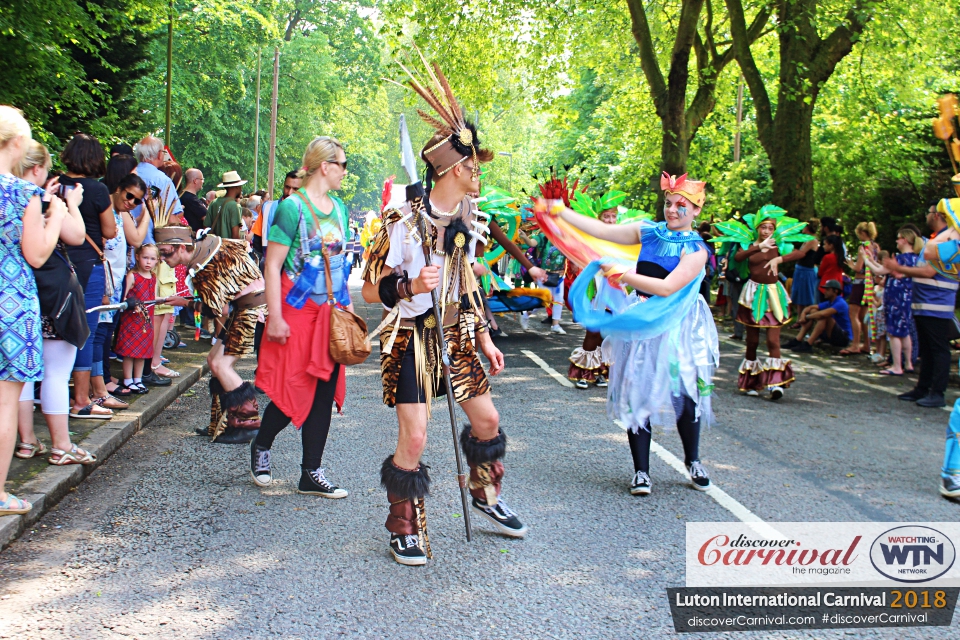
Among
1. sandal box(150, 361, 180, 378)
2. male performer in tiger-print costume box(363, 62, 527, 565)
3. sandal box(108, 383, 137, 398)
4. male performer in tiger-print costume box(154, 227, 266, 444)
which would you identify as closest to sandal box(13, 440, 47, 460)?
male performer in tiger-print costume box(154, 227, 266, 444)

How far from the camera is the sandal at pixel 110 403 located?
7055 millimetres

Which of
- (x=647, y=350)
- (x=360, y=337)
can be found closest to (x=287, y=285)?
(x=360, y=337)

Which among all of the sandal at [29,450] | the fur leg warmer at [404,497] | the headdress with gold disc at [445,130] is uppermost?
the headdress with gold disc at [445,130]

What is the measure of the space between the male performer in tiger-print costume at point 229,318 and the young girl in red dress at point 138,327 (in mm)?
1506

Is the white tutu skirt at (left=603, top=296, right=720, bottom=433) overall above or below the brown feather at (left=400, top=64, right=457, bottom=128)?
below

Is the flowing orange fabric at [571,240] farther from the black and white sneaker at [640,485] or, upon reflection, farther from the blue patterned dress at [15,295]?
the blue patterned dress at [15,295]

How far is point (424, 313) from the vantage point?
4.40 metres

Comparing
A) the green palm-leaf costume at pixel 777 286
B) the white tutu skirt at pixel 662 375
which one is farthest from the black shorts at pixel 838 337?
the white tutu skirt at pixel 662 375

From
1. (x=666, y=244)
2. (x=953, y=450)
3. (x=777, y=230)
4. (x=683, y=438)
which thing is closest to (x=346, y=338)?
(x=666, y=244)

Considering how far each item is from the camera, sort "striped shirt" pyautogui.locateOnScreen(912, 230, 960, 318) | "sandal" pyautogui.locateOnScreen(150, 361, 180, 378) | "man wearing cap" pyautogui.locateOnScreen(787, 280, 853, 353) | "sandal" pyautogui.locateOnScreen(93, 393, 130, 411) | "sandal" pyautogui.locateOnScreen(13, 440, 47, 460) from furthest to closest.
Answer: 1. "man wearing cap" pyautogui.locateOnScreen(787, 280, 853, 353)
2. "striped shirt" pyautogui.locateOnScreen(912, 230, 960, 318)
3. "sandal" pyautogui.locateOnScreen(150, 361, 180, 378)
4. "sandal" pyautogui.locateOnScreen(93, 393, 130, 411)
5. "sandal" pyautogui.locateOnScreen(13, 440, 47, 460)

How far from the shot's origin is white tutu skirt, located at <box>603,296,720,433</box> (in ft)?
18.5

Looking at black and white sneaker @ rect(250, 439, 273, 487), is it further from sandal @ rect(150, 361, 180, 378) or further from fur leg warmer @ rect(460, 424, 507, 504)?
sandal @ rect(150, 361, 180, 378)

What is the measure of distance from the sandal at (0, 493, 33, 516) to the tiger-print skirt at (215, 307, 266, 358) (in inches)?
72.2

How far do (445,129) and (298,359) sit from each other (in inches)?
69.3
